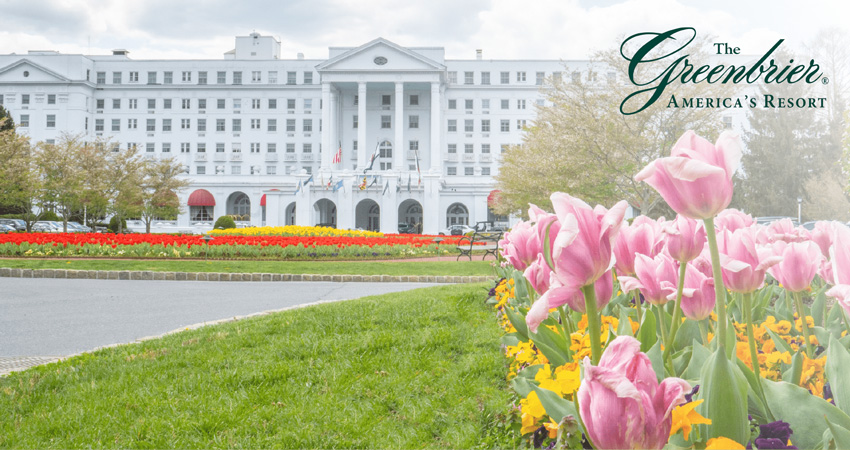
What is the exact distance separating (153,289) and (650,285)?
12.2 m

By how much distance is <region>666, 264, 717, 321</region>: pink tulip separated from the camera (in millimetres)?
1598

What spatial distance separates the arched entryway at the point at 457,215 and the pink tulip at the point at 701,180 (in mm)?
50149

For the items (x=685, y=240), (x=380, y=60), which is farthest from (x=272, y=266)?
(x=380, y=60)

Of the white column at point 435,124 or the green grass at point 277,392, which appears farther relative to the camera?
the white column at point 435,124

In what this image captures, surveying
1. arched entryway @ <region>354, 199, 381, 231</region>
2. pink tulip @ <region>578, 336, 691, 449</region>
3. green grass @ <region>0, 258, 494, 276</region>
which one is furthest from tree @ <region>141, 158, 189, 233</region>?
pink tulip @ <region>578, 336, 691, 449</region>

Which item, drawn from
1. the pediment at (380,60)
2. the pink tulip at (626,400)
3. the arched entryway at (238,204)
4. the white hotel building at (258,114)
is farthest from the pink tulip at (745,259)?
the arched entryway at (238,204)

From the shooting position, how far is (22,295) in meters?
10.9

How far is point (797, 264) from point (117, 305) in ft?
33.1

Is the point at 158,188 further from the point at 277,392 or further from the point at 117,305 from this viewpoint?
the point at 277,392

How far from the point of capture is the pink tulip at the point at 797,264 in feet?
5.44

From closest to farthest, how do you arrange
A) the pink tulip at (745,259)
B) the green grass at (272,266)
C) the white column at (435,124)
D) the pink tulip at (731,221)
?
the pink tulip at (745,259), the pink tulip at (731,221), the green grass at (272,266), the white column at (435,124)

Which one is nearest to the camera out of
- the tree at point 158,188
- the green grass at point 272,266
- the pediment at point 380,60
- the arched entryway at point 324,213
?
the green grass at point 272,266

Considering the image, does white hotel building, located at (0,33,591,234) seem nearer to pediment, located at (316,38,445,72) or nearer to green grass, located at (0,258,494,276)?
pediment, located at (316,38,445,72)

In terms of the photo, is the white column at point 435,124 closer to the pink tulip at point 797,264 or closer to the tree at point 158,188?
the tree at point 158,188
